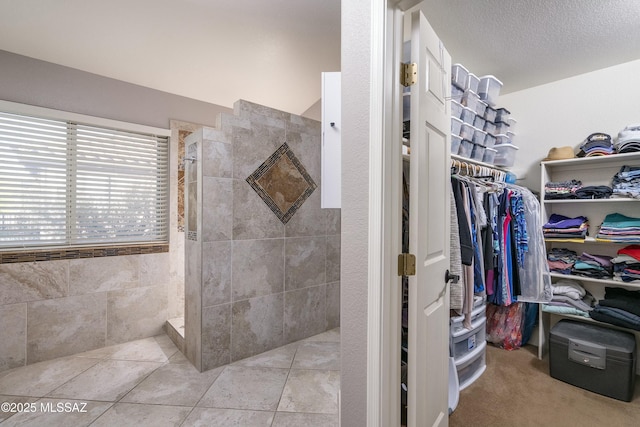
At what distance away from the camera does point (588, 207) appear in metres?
2.52

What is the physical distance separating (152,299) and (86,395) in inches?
40.7

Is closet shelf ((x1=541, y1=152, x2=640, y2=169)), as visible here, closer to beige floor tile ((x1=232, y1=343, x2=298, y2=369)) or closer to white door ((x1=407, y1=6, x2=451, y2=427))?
white door ((x1=407, y1=6, x2=451, y2=427))

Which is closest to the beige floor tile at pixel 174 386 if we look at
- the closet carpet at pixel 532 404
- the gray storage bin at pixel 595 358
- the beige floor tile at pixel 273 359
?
the beige floor tile at pixel 273 359

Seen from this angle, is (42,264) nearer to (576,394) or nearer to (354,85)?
(354,85)

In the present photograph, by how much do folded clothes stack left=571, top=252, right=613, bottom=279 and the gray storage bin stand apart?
40cm

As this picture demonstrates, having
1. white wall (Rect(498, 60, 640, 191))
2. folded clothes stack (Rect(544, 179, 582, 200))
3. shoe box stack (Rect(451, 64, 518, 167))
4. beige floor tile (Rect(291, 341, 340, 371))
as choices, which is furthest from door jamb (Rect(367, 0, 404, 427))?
white wall (Rect(498, 60, 640, 191))

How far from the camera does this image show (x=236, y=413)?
1.73 m

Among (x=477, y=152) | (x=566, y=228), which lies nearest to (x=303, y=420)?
(x=477, y=152)

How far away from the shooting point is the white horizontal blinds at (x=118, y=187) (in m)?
2.53

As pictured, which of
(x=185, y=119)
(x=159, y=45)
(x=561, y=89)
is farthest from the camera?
(x=185, y=119)

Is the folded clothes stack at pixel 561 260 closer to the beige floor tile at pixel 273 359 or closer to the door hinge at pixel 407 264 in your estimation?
the door hinge at pixel 407 264

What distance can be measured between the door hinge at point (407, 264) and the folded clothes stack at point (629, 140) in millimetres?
2373

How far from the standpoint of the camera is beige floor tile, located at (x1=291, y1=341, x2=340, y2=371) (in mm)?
2263

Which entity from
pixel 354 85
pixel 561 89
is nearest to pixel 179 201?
pixel 354 85
